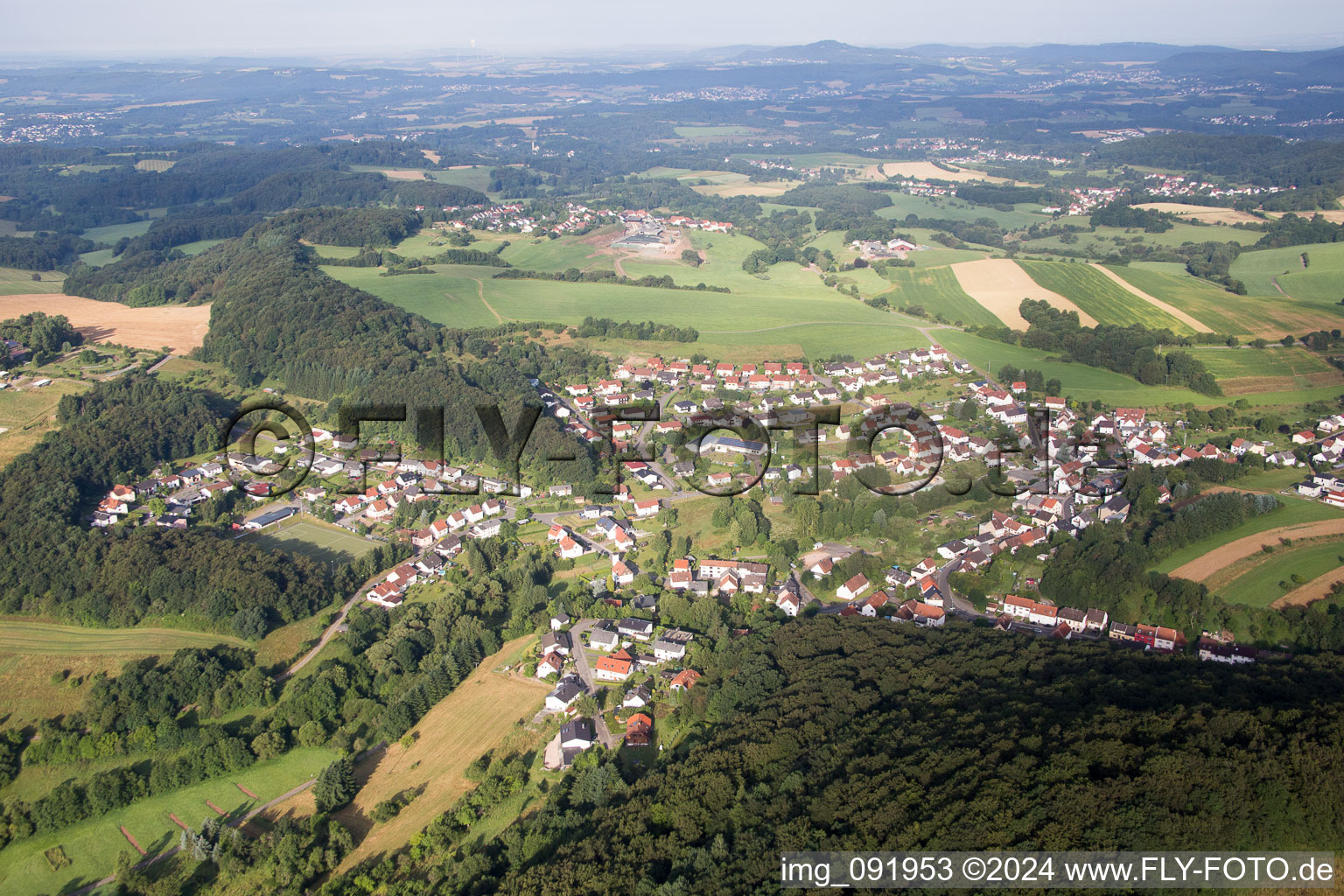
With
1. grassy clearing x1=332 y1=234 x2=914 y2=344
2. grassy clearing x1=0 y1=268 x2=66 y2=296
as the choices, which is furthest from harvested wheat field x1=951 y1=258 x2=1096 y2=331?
grassy clearing x1=0 y1=268 x2=66 y2=296

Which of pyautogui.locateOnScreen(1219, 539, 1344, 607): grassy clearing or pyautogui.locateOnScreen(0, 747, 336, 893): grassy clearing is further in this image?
pyautogui.locateOnScreen(1219, 539, 1344, 607): grassy clearing

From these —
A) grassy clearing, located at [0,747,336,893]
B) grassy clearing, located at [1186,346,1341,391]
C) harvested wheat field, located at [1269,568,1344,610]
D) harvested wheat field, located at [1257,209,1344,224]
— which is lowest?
grassy clearing, located at [0,747,336,893]

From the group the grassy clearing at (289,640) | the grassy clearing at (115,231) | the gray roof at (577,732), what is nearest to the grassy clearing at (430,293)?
the grassy clearing at (115,231)

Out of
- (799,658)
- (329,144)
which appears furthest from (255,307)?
(329,144)

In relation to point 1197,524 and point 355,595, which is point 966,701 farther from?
point 355,595

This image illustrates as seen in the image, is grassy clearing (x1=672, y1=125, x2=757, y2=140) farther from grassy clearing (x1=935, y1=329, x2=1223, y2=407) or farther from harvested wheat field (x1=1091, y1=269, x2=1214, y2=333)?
grassy clearing (x1=935, y1=329, x2=1223, y2=407)

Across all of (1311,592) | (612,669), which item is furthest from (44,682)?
(1311,592)
